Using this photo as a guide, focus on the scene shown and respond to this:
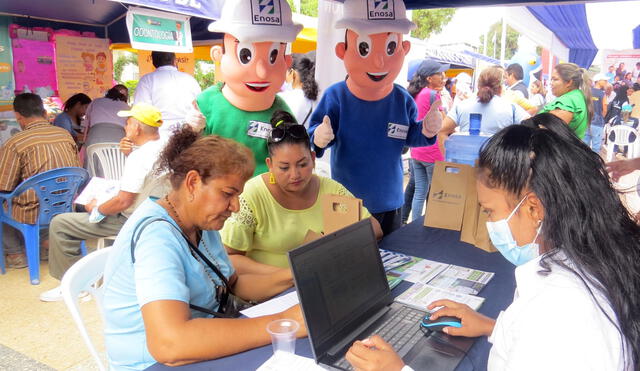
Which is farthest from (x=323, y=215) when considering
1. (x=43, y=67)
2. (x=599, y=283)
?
(x=43, y=67)

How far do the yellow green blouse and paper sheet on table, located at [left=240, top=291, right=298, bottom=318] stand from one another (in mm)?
413

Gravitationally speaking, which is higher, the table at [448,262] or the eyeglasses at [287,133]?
the eyeglasses at [287,133]

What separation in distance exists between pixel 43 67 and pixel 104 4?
1.16 m

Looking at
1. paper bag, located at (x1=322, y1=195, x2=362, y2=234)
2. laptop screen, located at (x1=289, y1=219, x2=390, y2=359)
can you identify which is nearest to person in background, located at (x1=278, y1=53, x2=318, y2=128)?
paper bag, located at (x1=322, y1=195, x2=362, y2=234)

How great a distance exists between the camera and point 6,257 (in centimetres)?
387

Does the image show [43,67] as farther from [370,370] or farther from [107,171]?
[370,370]

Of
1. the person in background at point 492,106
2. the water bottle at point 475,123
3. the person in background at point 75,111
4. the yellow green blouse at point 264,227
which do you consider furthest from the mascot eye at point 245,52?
the person in background at point 75,111

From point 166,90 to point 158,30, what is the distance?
3.11 feet

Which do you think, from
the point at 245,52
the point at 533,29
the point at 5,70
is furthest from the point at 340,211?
the point at 533,29

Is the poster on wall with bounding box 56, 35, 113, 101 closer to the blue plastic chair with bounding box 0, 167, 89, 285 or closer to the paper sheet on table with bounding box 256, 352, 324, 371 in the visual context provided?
the blue plastic chair with bounding box 0, 167, 89, 285

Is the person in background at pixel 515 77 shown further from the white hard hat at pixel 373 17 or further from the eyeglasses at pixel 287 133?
the eyeglasses at pixel 287 133

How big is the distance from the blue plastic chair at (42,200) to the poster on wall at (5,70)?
240 cm

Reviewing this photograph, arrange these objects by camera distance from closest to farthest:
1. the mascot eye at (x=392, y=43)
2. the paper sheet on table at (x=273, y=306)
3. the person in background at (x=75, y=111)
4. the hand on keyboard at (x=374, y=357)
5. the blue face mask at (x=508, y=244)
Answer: the hand on keyboard at (x=374, y=357) → the blue face mask at (x=508, y=244) → the paper sheet on table at (x=273, y=306) → the mascot eye at (x=392, y=43) → the person in background at (x=75, y=111)

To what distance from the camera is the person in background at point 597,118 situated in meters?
6.21
